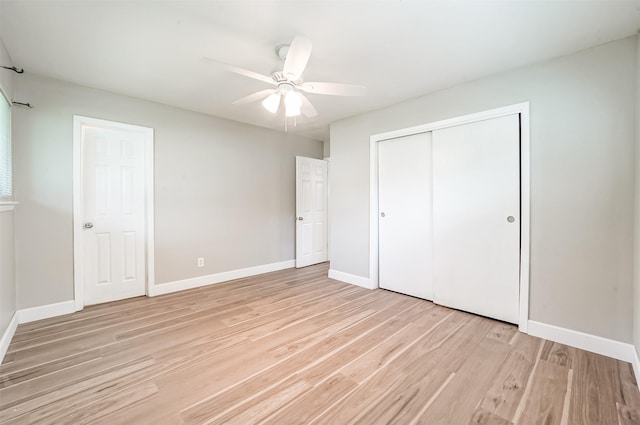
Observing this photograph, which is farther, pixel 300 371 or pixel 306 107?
pixel 306 107

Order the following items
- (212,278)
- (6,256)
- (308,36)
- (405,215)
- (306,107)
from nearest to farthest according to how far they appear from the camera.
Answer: (308,36) → (6,256) → (306,107) → (405,215) → (212,278)

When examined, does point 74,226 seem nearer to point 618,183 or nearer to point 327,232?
point 327,232

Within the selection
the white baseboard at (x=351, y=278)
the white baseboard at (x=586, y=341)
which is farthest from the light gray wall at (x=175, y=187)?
the white baseboard at (x=586, y=341)

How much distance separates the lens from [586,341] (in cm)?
212

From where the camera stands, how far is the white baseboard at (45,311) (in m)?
2.56

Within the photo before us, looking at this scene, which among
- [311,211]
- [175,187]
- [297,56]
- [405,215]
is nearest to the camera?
[297,56]

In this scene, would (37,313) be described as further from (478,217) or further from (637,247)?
(637,247)

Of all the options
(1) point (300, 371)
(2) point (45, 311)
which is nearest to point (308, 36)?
(1) point (300, 371)

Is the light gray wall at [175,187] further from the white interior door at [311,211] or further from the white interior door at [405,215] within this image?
the white interior door at [405,215]

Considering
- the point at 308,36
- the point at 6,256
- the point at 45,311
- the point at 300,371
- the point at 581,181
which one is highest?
the point at 308,36

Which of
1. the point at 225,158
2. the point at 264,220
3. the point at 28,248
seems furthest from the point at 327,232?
the point at 28,248

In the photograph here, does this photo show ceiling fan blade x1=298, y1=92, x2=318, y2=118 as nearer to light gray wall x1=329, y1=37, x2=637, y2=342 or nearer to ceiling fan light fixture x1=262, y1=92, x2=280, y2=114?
ceiling fan light fixture x1=262, y1=92, x2=280, y2=114

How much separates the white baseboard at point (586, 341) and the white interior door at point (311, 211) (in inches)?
129

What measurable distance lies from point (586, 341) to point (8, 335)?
181 inches
